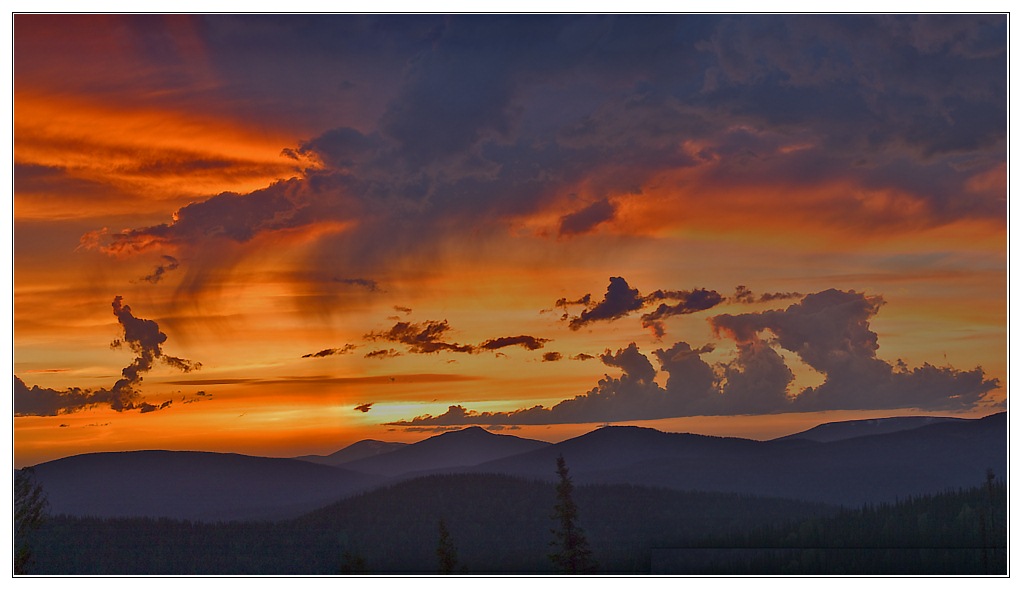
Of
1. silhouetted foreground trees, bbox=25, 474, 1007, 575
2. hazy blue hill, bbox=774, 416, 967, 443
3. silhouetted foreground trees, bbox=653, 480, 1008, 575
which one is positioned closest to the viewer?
silhouetted foreground trees, bbox=653, 480, 1008, 575

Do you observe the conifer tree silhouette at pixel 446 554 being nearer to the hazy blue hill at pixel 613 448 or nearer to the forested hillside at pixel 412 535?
the forested hillside at pixel 412 535

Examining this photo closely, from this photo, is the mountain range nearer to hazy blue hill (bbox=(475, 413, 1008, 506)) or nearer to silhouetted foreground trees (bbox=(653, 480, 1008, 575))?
hazy blue hill (bbox=(475, 413, 1008, 506))

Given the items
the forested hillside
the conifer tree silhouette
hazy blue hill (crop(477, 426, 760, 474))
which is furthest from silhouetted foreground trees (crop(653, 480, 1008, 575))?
the conifer tree silhouette

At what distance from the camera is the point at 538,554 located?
12633mm

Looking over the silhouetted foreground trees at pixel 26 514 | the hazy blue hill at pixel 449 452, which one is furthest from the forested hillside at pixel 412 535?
the hazy blue hill at pixel 449 452

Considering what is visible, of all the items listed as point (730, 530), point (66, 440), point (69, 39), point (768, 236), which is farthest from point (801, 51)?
point (66, 440)

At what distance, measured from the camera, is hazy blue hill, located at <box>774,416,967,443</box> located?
12.7 metres

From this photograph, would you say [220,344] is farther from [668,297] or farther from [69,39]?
[668,297]

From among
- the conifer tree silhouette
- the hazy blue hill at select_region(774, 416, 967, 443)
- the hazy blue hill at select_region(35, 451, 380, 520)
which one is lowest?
the conifer tree silhouette

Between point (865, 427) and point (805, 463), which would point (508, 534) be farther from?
point (865, 427)

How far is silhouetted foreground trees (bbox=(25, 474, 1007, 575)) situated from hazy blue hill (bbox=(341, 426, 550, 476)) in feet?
0.89

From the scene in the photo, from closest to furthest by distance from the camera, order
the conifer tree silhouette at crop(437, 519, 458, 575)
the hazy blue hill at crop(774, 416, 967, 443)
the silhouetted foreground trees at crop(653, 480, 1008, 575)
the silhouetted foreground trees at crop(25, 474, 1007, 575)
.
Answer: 1. the silhouetted foreground trees at crop(653, 480, 1008, 575)
2. the silhouetted foreground trees at crop(25, 474, 1007, 575)
3. the conifer tree silhouette at crop(437, 519, 458, 575)
4. the hazy blue hill at crop(774, 416, 967, 443)

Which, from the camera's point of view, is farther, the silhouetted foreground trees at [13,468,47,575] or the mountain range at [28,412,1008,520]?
the mountain range at [28,412,1008,520]

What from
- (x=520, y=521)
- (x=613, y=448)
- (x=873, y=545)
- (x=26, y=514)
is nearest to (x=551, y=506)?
(x=520, y=521)
